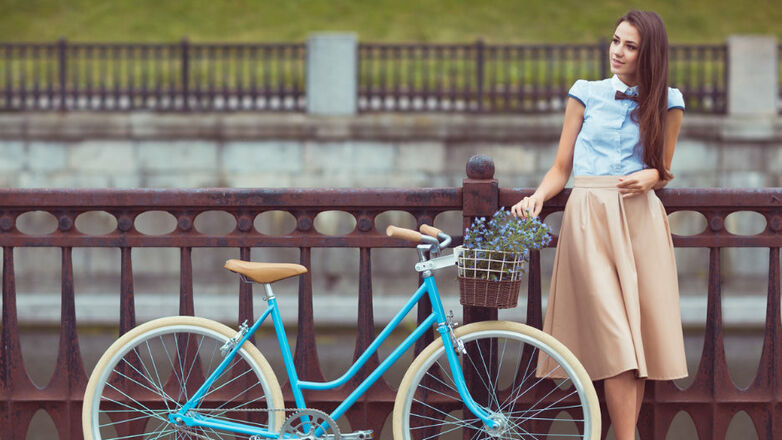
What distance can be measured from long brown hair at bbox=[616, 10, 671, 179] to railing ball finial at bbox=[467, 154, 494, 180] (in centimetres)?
64

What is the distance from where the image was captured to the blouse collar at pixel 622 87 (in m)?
3.77

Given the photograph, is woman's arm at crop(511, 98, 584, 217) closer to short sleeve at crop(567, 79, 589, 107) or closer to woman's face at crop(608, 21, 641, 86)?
short sleeve at crop(567, 79, 589, 107)

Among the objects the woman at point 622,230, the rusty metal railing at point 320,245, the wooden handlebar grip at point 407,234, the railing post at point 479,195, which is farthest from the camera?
the rusty metal railing at point 320,245

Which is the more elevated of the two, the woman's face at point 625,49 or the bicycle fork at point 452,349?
the woman's face at point 625,49

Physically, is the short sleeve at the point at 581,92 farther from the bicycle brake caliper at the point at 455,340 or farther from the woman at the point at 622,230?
the bicycle brake caliper at the point at 455,340

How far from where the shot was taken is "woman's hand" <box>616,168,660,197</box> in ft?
12.2

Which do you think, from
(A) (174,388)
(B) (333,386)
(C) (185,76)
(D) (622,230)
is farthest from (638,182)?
(C) (185,76)

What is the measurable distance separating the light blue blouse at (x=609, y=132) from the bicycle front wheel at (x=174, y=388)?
5.14 feet

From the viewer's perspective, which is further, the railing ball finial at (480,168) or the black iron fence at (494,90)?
the black iron fence at (494,90)

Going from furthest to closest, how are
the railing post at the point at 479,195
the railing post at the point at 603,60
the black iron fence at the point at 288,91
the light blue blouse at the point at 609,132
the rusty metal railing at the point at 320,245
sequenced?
the railing post at the point at 603,60 < the black iron fence at the point at 288,91 < the rusty metal railing at the point at 320,245 < the railing post at the point at 479,195 < the light blue blouse at the point at 609,132

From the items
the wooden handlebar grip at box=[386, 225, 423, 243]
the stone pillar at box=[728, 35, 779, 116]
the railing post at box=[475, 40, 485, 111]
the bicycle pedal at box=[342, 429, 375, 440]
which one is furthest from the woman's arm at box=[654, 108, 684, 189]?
the stone pillar at box=[728, 35, 779, 116]

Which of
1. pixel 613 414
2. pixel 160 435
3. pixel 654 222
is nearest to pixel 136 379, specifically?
pixel 160 435

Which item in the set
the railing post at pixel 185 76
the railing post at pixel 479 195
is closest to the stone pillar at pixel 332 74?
the railing post at pixel 185 76

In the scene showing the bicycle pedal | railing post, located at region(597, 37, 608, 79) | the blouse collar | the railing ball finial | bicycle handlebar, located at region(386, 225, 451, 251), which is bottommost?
the bicycle pedal
